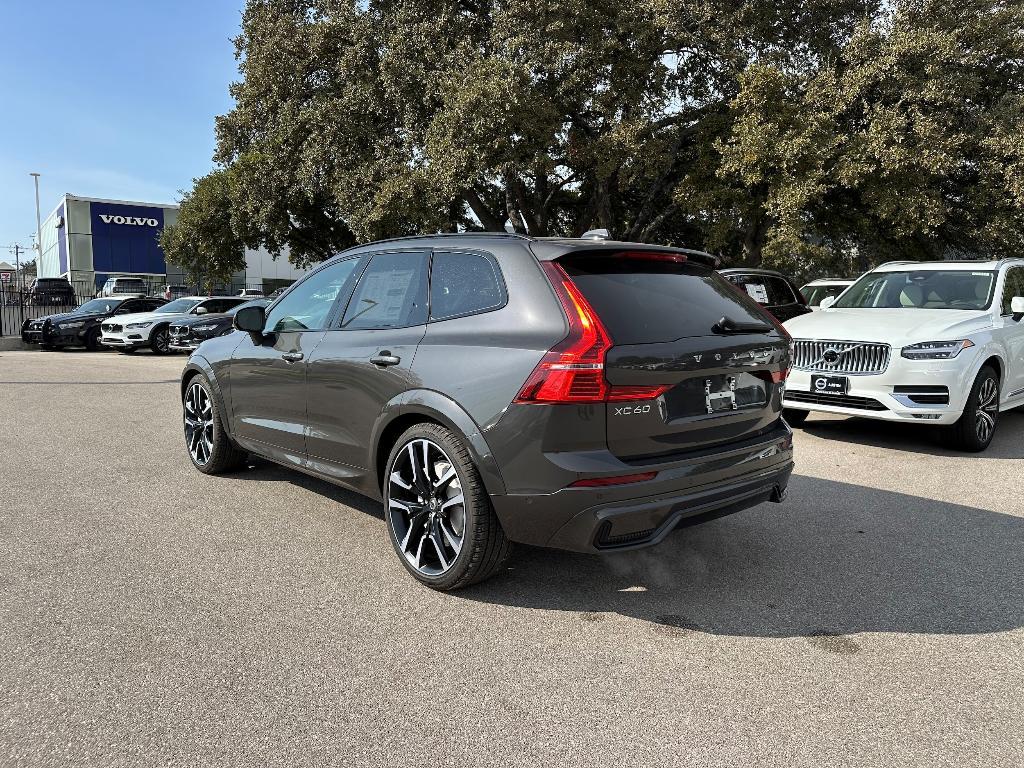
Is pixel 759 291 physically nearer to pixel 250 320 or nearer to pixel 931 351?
pixel 931 351

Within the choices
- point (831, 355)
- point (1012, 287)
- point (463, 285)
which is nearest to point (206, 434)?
point (463, 285)

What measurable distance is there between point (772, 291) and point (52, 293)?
31256 mm

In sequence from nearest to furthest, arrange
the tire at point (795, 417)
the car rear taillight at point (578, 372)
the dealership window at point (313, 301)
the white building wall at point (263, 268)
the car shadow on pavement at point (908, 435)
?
1. the car rear taillight at point (578, 372)
2. the dealership window at point (313, 301)
3. the car shadow on pavement at point (908, 435)
4. the tire at point (795, 417)
5. the white building wall at point (263, 268)

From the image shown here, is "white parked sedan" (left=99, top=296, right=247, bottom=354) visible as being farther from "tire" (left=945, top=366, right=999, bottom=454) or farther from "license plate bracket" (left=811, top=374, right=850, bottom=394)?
"tire" (left=945, top=366, right=999, bottom=454)

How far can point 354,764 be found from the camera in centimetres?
232

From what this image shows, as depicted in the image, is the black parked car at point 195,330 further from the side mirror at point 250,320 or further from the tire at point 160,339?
the side mirror at point 250,320

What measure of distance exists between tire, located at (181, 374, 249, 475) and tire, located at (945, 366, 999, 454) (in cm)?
612

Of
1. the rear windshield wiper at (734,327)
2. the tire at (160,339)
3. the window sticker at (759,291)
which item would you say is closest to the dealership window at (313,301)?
the rear windshield wiper at (734,327)

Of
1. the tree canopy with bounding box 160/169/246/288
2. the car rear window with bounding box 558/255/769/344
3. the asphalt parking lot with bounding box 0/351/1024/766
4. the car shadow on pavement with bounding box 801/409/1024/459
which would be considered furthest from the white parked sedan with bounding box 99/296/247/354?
the car rear window with bounding box 558/255/769/344

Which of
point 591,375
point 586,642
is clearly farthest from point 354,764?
point 591,375

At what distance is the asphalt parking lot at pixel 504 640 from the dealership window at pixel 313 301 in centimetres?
121

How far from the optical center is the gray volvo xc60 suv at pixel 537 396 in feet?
10.3

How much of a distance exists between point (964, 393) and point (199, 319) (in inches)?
653

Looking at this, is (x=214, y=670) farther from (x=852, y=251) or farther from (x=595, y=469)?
(x=852, y=251)
